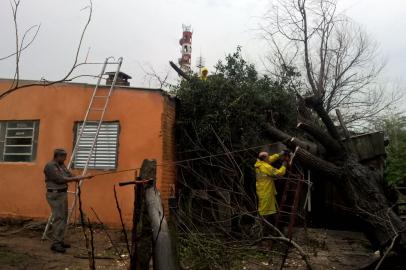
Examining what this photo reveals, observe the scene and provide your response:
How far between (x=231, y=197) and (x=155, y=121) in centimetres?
209

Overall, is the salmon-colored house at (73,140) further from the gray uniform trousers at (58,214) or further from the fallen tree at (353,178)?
the fallen tree at (353,178)

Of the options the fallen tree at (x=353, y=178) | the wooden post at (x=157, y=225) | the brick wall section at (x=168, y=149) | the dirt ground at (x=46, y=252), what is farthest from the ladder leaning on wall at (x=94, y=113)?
the wooden post at (x=157, y=225)

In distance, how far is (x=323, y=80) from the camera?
18.9m

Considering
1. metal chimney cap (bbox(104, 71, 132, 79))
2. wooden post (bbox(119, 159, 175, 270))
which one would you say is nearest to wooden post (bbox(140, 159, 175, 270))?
wooden post (bbox(119, 159, 175, 270))

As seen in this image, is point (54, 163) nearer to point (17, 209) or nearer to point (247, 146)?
point (17, 209)

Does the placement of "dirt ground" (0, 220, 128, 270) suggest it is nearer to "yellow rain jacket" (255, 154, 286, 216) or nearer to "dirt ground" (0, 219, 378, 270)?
"dirt ground" (0, 219, 378, 270)

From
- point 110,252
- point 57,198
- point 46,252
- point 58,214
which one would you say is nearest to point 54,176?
point 57,198

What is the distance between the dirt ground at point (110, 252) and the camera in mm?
6664

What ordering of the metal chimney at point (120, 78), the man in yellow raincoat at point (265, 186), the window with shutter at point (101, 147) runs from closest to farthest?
the man in yellow raincoat at point (265, 186), the window with shutter at point (101, 147), the metal chimney at point (120, 78)

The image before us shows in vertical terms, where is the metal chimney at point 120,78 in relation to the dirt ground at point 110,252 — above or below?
above

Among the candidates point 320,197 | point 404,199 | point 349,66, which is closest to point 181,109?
point 320,197

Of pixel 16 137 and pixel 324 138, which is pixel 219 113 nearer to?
pixel 324 138

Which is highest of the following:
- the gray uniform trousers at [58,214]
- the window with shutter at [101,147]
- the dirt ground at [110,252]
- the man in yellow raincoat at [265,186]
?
the window with shutter at [101,147]

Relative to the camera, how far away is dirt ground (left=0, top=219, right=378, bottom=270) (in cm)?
666
